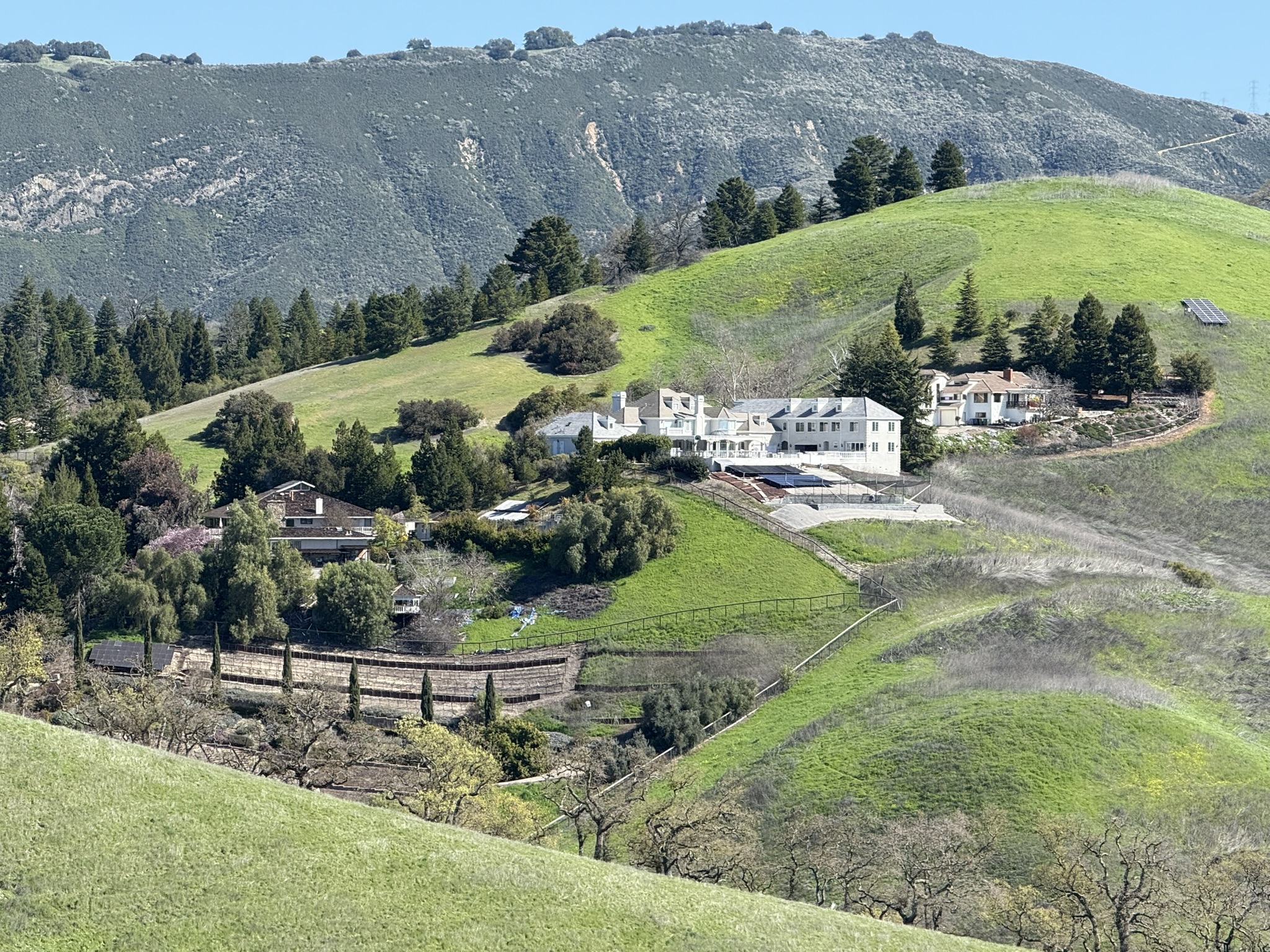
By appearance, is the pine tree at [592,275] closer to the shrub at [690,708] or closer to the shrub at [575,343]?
the shrub at [575,343]

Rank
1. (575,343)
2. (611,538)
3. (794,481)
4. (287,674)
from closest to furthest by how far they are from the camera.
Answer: (287,674), (611,538), (794,481), (575,343)

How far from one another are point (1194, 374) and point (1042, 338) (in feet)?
31.3

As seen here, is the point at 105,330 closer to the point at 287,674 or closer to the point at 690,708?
the point at 287,674

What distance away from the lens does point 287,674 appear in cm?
6794

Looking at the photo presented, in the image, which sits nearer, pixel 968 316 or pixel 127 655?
pixel 127 655

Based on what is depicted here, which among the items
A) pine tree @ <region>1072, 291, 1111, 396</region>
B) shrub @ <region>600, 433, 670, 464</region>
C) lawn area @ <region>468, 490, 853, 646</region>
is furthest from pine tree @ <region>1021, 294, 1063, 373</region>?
lawn area @ <region>468, 490, 853, 646</region>

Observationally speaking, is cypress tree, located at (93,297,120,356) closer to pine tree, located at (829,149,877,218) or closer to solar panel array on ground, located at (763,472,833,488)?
solar panel array on ground, located at (763,472,833,488)

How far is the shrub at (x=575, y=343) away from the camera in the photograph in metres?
118

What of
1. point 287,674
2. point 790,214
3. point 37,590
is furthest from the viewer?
point 790,214

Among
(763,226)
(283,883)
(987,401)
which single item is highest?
(763,226)

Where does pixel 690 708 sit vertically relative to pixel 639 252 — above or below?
below

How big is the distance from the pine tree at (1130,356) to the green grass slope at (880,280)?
8.40m

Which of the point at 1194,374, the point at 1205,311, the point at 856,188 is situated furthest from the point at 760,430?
the point at 856,188

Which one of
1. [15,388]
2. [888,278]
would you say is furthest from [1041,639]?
[15,388]
